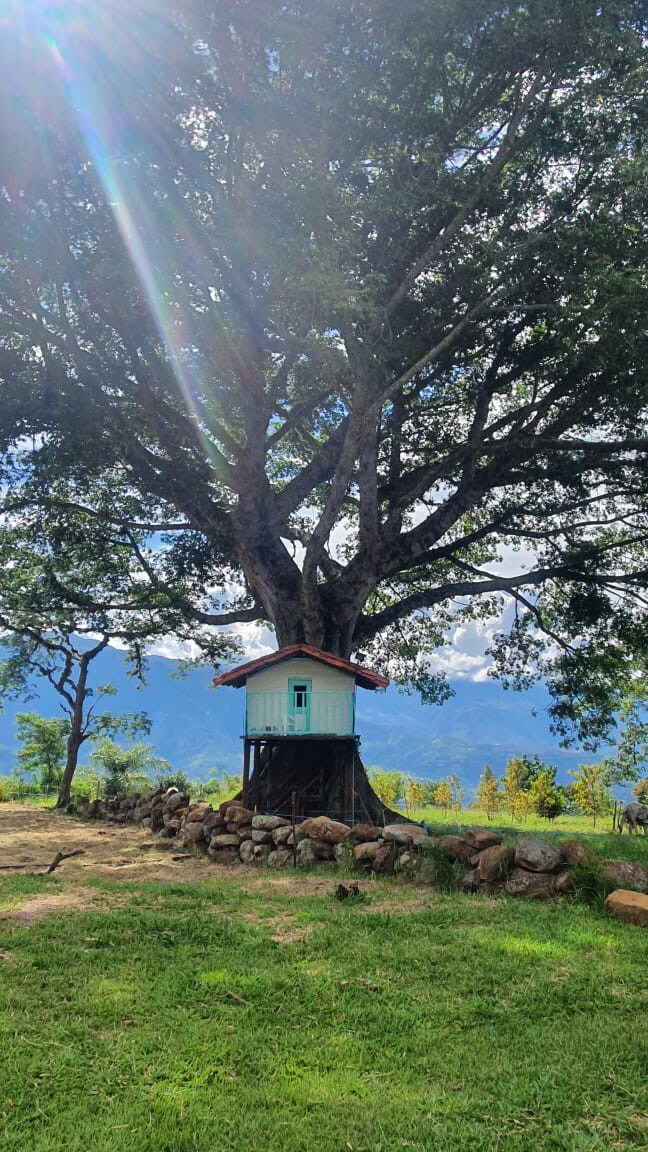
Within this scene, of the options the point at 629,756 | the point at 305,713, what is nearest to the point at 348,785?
the point at 305,713

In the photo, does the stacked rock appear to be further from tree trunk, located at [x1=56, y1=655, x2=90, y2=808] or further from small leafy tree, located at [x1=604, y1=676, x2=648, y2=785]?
small leafy tree, located at [x1=604, y1=676, x2=648, y2=785]

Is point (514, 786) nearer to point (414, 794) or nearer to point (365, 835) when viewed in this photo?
point (414, 794)

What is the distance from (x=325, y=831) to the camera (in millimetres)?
11992

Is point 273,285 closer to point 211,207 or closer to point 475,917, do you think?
point 211,207

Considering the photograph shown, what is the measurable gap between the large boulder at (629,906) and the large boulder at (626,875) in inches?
9.3

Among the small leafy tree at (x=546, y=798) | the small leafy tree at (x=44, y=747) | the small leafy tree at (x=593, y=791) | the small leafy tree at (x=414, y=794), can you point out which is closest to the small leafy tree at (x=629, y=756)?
the small leafy tree at (x=593, y=791)

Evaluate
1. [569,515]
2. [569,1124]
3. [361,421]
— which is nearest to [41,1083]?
[569,1124]

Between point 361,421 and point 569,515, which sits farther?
point 569,515

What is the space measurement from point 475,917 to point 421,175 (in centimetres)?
1166

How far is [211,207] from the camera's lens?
1479 cm

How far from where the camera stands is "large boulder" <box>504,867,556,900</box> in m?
9.62

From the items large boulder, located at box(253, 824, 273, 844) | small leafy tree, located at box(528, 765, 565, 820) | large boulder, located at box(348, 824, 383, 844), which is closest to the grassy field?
large boulder, located at box(348, 824, 383, 844)

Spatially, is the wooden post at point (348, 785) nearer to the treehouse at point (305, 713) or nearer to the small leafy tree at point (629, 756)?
the treehouse at point (305, 713)

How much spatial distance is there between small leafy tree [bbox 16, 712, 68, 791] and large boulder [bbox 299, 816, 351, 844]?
2022cm
